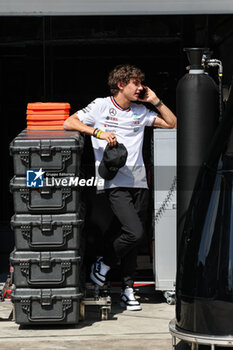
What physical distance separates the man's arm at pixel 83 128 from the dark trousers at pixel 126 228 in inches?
20.9

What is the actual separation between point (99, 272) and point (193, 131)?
2964mm

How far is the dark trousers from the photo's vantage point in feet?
20.3

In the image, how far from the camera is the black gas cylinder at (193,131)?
145 inches

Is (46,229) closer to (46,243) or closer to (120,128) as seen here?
(46,243)

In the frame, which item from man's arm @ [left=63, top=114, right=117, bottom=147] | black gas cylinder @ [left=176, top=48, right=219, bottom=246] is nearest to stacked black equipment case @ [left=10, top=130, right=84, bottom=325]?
man's arm @ [left=63, top=114, right=117, bottom=147]

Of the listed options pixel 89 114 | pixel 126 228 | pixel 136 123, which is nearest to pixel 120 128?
pixel 136 123

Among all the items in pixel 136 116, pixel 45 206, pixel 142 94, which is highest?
pixel 142 94

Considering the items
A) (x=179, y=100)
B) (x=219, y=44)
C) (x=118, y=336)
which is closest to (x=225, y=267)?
(x=179, y=100)

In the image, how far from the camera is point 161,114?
21.6 ft

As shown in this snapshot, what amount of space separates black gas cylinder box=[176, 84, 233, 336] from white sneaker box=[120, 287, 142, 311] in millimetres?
2991

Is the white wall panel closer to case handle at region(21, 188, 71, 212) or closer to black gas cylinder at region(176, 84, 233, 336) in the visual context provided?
case handle at region(21, 188, 71, 212)

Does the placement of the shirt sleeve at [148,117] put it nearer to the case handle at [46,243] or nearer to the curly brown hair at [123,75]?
the curly brown hair at [123,75]

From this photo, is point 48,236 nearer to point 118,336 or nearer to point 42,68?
point 118,336

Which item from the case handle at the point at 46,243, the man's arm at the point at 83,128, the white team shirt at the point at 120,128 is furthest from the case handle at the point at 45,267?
the man's arm at the point at 83,128
